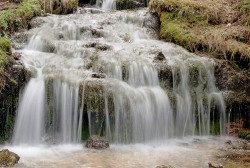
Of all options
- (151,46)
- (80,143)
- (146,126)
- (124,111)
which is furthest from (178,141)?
(151,46)

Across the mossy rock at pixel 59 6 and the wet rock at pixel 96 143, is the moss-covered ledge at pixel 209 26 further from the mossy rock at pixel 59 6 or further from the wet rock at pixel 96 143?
the wet rock at pixel 96 143

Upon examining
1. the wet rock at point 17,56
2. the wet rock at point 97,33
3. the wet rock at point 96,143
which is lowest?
the wet rock at point 96,143

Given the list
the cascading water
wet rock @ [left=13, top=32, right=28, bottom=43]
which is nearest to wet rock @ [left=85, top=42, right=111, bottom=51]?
the cascading water

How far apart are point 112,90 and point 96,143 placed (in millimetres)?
1306

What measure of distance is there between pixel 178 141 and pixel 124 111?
54.6 inches

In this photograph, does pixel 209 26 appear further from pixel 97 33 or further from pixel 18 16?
pixel 18 16

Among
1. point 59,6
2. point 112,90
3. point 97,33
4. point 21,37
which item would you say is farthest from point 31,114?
point 59,6

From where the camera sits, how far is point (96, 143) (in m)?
7.89

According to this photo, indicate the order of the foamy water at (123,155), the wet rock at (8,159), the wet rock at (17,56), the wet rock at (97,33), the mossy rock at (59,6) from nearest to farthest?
1. the wet rock at (8,159)
2. the foamy water at (123,155)
3. the wet rock at (17,56)
4. the wet rock at (97,33)
5. the mossy rock at (59,6)

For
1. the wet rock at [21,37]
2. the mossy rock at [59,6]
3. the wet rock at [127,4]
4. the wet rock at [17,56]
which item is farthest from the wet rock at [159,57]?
the wet rock at [127,4]

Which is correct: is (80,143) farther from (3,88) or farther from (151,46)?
(151,46)

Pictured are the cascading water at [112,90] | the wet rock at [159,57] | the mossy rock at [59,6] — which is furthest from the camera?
the mossy rock at [59,6]

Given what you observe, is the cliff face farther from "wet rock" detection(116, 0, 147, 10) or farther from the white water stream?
"wet rock" detection(116, 0, 147, 10)

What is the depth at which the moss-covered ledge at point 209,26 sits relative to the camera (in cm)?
1078
